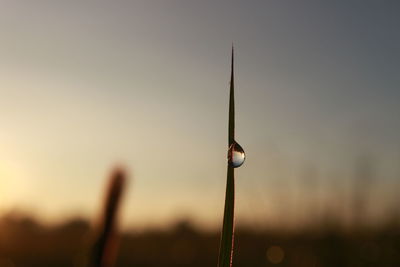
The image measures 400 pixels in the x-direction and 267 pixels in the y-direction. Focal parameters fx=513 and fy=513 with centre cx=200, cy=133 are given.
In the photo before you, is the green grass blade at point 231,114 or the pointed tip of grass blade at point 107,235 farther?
the green grass blade at point 231,114

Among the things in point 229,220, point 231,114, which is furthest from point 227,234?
point 231,114

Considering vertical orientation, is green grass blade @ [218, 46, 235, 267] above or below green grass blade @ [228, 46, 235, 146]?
below

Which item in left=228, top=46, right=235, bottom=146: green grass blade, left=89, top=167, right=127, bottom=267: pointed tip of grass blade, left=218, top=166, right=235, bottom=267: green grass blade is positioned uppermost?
left=228, top=46, right=235, bottom=146: green grass blade

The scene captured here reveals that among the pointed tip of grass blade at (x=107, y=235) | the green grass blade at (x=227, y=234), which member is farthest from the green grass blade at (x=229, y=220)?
the pointed tip of grass blade at (x=107, y=235)

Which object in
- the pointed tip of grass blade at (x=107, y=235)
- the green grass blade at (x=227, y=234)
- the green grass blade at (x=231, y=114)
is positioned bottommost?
the pointed tip of grass blade at (x=107, y=235)

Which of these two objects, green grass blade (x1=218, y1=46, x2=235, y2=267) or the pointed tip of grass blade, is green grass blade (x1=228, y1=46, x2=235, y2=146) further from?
the pointed tip of grass blade

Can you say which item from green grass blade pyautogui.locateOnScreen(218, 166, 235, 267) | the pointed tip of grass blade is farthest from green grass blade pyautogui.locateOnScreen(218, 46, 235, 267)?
the pointed tip of grass blade

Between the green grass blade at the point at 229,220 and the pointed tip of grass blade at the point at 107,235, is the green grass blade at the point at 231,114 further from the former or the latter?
the pointed tip of grass blade at the point at 107,235

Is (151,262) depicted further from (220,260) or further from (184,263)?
(220,260)

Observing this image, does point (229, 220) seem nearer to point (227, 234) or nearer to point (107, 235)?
point (227, 234)

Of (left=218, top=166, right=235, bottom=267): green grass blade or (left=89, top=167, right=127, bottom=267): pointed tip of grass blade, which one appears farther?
(left=218, top=166, right=235, bottom=267): green grass blade

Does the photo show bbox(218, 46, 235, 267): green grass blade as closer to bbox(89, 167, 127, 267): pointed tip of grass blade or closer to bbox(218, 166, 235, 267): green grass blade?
bbox(218, 166, 235, 267): green grass blade

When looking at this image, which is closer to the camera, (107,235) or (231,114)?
(107,235)
